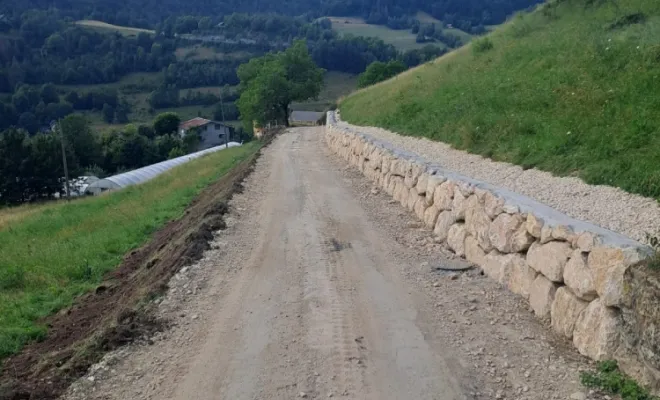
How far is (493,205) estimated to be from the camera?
315 inches

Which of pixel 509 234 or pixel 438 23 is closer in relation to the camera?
pixel 509 234

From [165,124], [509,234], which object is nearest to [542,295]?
[509,234]

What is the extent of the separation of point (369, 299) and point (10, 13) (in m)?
172

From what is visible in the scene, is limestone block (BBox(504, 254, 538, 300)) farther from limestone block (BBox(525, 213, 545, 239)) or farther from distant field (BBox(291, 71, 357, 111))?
distant field (BBox(291, 71, 357, 111))

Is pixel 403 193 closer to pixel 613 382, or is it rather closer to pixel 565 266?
pixel 565 266

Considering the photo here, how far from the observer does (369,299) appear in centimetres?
746

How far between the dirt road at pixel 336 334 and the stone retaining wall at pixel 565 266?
293mm

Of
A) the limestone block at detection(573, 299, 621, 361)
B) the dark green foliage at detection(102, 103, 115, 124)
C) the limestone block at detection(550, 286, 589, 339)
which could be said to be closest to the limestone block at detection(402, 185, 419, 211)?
the limestone block at detection(550, 286, 589, 339)

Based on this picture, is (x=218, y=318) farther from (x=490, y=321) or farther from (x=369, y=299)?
(x=490, y=321)

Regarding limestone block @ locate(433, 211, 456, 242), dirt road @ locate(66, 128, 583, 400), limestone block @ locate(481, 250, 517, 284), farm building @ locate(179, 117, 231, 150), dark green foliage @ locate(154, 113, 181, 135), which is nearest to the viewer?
dirt road @ locate(66, 128, 583, 400)

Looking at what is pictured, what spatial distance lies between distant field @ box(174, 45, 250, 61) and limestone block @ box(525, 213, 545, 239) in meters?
135

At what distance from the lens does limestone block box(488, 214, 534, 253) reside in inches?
277

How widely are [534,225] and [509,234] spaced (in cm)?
66

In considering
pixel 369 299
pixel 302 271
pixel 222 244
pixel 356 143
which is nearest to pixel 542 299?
pixel 369 299
